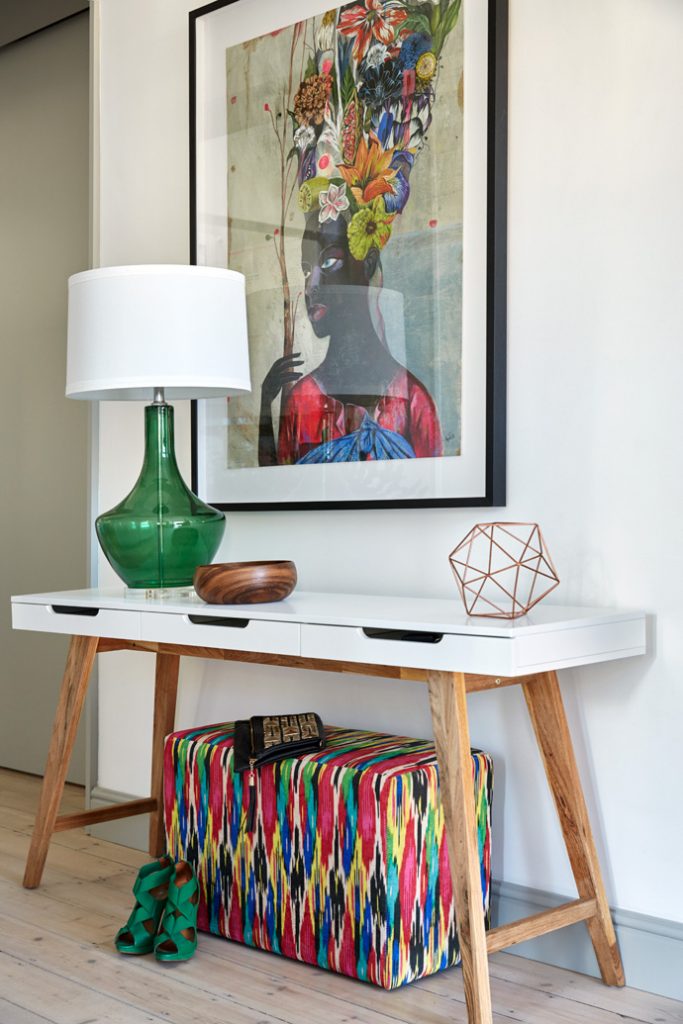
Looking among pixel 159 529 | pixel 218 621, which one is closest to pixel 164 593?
pixel 159 529

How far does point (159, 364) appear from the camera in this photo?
230 centimetres

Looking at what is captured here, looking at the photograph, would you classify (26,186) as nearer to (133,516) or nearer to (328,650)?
(133,516)

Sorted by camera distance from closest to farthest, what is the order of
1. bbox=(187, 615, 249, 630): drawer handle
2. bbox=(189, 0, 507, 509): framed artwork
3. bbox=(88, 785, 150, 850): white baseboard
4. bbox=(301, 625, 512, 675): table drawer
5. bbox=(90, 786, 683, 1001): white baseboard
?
1. bbox=(301, 625, 512, 675): table drawer
2. bbox=(90, 786, 683, 1001): white baseboard
3. bbox=(187, 615, 249, 630): drawer handle
4. bbox=(189, 0, 507, 509): framed artwork
5. bbox=(88, 785, 150, 850): white baseboard

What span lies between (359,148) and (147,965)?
167 centimetres

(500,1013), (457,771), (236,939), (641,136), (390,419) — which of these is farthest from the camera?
(390,419)

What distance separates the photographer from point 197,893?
88.2 inches

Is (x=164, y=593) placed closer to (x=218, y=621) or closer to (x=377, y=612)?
(x=218, y=621)

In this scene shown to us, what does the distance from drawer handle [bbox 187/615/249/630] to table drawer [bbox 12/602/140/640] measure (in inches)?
7.0

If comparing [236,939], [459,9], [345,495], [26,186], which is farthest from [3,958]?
[26,186]

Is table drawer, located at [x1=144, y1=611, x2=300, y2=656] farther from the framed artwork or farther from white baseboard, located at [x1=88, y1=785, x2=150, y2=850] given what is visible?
white baseboard, located at [x1=88, y1=785, x2=150, y2=850]

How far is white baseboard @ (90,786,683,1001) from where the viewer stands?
1.93 meters

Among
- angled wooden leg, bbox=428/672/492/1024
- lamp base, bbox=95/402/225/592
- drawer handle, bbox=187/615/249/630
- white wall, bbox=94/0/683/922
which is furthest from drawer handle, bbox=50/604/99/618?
angled wooden leg, bbox=428/672/492/1024

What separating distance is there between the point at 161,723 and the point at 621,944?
120 cm

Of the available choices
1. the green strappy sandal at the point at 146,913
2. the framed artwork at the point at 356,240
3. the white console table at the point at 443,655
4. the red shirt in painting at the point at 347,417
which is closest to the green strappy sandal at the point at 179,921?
the green strappy sandal at the point at 146,913
